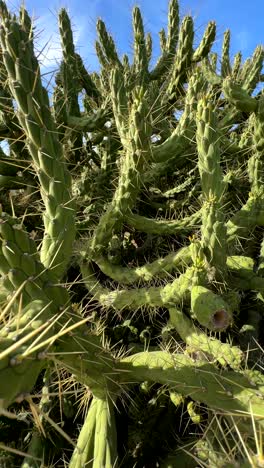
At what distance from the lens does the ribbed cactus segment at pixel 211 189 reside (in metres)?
3.04

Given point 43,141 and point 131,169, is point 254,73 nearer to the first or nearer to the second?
point 131,169

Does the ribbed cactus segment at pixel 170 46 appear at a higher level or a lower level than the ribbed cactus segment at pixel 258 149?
higher

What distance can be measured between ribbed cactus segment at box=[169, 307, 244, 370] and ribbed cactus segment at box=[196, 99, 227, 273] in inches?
17.2

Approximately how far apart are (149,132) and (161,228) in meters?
0.88

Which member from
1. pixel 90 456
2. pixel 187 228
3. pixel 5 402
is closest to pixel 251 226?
pixel 187 228

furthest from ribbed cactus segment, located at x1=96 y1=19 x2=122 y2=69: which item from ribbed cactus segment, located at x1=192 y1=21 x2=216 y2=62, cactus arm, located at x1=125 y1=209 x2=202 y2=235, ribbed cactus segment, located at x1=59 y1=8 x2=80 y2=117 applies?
cactus arm, located at x1=125 y1=209 x2=202 y2=235

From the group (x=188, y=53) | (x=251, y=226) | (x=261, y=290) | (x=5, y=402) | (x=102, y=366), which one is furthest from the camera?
(x=188, y=53)

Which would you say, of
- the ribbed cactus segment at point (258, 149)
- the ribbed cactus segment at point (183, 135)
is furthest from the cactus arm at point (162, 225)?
the ribbed cactus segment at point (258, 149)

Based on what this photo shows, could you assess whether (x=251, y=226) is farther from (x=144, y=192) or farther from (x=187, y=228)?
(x=144, y=192)

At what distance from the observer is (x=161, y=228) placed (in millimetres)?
3908

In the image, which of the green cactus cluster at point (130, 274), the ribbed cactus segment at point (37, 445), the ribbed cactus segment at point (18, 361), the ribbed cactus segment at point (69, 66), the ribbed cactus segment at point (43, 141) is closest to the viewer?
the ribbed cactus segment at point (18, 361)

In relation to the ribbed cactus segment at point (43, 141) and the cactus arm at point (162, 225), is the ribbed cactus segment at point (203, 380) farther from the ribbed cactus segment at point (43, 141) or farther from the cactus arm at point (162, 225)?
the cactus arm at point (162, 225)

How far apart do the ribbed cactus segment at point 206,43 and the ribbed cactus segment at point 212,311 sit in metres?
3.59

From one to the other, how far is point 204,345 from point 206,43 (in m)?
3.84
